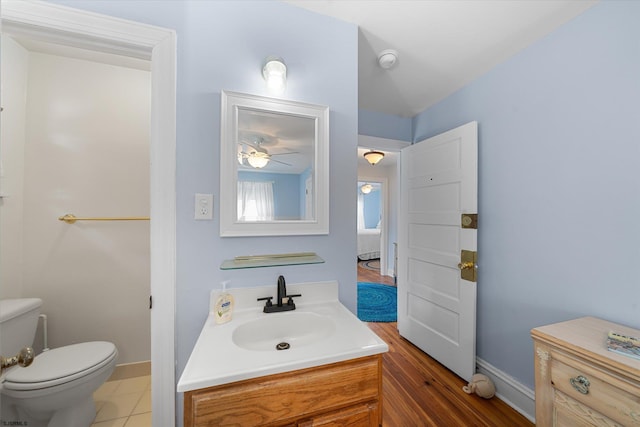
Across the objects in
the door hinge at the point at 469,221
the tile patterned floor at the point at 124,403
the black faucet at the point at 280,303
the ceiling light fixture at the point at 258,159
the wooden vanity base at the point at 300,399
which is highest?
the ceiling light fixture at the point at 258,159

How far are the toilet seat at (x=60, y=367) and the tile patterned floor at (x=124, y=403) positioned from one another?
43cm

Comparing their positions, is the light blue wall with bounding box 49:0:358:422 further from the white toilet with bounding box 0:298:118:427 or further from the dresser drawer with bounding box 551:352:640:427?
the dresser drawer with bounding box 551:352:640:427

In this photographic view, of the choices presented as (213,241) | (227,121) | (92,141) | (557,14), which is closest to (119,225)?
(92,141)

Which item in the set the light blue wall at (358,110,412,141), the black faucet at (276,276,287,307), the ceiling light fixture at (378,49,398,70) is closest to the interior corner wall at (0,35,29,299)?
the black faucet at (276,276,287,307)

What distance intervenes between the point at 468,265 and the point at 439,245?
30cm

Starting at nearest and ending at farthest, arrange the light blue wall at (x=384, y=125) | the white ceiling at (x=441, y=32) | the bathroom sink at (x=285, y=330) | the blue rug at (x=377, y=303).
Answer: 1. the bathroom sink at (x=285, y=330)
2. the white ceiling at (x=441, y=32)
3. the light blue wall at (x=384, y=125)
4. the blue rug at (x=377, y=303)

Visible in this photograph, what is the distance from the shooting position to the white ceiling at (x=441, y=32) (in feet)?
4.05

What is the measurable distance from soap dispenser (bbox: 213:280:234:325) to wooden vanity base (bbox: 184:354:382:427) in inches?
13.3

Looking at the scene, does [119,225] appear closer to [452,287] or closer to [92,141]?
[92,141]

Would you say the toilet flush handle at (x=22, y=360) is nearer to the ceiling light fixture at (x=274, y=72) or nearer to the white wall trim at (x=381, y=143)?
the ceiling light fixture at (x=274, y=72)

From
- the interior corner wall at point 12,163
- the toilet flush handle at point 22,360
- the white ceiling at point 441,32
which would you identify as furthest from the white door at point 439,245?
the interior corner wall at point 12,163

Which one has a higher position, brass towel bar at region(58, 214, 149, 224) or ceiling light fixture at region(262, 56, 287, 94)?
ceiling light fixture at region(262, 56, 287, 94)

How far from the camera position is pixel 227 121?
1.10m

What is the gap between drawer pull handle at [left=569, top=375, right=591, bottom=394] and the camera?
2.97ft
